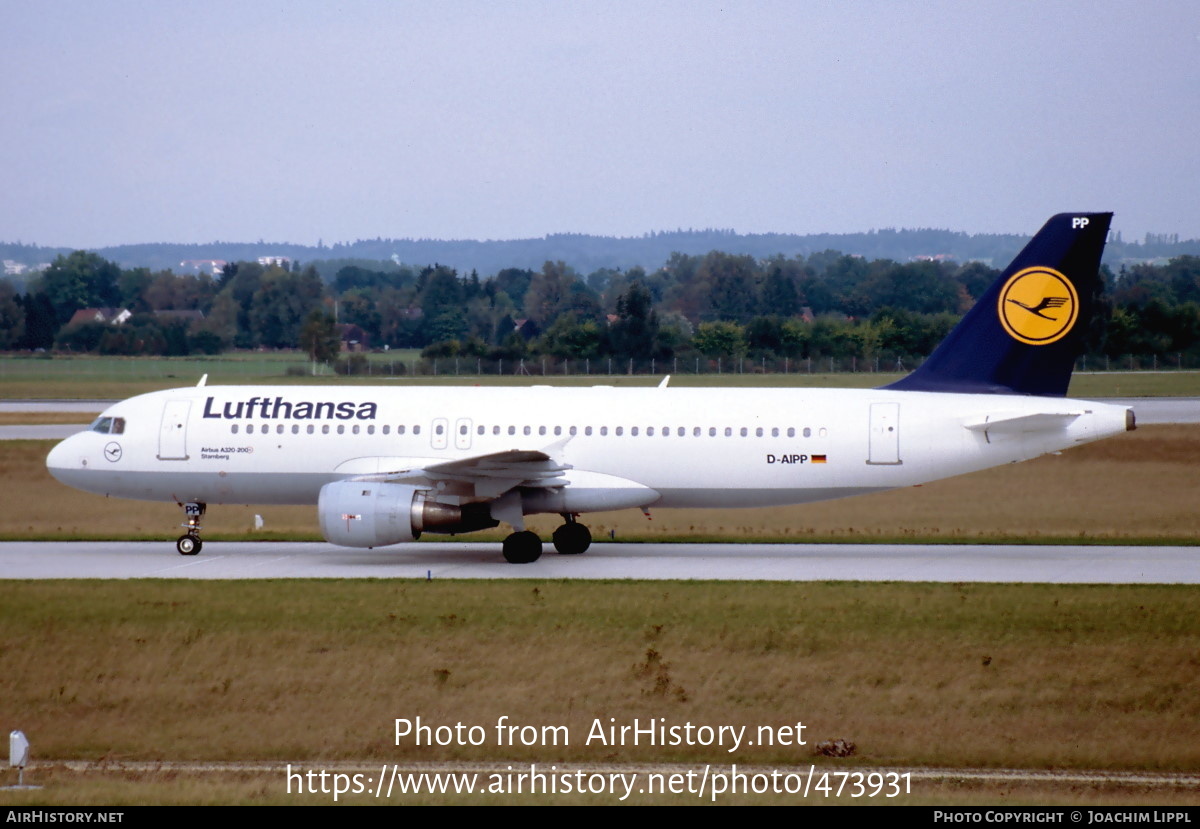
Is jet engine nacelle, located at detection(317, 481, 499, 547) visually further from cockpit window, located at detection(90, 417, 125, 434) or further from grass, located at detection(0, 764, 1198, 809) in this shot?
grass, located at detection(0, 764, 1198, 809)

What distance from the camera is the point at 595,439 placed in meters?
29.4

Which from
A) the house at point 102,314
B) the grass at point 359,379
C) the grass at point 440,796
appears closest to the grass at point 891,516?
the grass at point 440,796

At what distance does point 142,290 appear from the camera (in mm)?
154500

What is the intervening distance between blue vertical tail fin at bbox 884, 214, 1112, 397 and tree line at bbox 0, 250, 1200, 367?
192ft

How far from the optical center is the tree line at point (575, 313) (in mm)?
91188

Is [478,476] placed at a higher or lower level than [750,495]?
higher

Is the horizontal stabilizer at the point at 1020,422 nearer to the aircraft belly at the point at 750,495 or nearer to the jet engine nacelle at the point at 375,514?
the aircraft belly at the point at 750,495

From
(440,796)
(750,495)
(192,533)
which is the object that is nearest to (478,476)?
(750,495)

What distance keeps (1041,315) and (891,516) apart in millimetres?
8652

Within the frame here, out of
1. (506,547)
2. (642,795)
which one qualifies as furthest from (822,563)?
(642,795)

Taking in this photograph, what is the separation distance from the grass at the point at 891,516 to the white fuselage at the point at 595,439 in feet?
10.8

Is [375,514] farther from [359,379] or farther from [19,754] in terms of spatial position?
[359,379]
